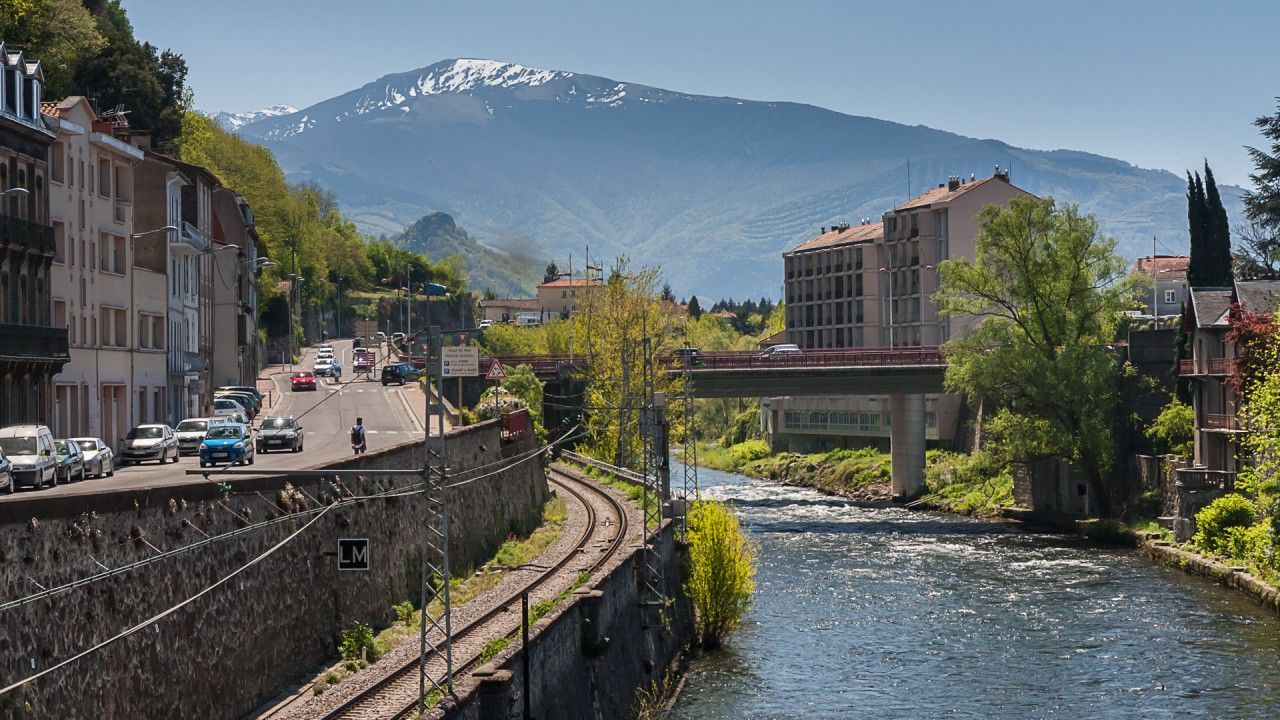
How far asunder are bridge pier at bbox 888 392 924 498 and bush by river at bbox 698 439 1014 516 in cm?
86

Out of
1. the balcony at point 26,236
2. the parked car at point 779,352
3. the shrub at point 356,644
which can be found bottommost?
the shrub at point 356,644

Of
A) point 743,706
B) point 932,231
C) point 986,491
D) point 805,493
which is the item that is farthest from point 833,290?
point 743,706

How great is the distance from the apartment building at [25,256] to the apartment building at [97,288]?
5.51 feet

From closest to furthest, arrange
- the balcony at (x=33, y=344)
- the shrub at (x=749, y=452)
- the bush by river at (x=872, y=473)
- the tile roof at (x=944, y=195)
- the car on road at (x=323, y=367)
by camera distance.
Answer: the balcony at (x=33, y=344) < the bush by river at (x=872, y=473) < the car on road at (x=323, y=367) < the tile roof at (x=944, y=195) < the shrub at (x=749, y=452)

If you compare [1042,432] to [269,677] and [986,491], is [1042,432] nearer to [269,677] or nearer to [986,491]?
[986,491]

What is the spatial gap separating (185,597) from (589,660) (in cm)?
1402

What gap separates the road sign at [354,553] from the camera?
31.9m

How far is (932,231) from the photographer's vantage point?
6545 inches


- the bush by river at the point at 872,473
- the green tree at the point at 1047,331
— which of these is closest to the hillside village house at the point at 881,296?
the bush by river at the point at 872,473

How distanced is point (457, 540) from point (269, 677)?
20105 millimetres

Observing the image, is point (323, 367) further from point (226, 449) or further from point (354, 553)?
point (354, 553)

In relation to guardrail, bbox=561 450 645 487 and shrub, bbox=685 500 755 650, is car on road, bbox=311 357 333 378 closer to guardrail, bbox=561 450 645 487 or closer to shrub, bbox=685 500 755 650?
guardrail, bbox=561 450 645 487

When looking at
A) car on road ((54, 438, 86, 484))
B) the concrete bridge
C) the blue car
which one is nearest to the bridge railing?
the concrete bridge

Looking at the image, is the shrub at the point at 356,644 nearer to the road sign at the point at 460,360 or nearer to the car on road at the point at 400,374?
the road sign at the point at 460,360
